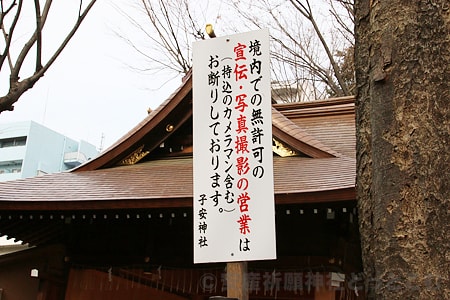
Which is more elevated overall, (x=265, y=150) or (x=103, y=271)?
(x=265, y=150)

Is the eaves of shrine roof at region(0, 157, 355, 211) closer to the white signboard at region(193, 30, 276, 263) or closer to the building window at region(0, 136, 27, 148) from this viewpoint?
the white signboard at region(193, 30, 276, 263)

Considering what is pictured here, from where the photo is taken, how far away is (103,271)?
4.90 metres

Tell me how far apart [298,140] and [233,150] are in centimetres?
214

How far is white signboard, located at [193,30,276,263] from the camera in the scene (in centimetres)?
248

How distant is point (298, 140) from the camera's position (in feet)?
15.5

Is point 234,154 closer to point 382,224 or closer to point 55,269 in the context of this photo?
point 382,224

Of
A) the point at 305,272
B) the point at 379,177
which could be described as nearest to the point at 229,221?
the point at 379,177

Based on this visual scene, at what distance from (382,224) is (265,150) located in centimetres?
154

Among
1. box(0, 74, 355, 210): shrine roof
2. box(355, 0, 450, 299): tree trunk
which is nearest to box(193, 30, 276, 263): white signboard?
box(0, 74, 355, 210): shrine roof

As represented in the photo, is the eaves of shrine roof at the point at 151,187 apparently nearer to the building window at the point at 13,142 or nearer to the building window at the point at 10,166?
the building window at the point at 10,166

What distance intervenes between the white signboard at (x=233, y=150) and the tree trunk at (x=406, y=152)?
4.19 feet

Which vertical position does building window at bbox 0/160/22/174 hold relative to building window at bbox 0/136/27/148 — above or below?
below

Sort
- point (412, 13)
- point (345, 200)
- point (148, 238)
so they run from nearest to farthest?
point (412, 13) → point (345, 200) → point (148, 238)

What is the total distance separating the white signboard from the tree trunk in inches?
50.3
